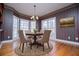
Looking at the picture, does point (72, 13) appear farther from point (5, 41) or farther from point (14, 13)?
point (5, 41)

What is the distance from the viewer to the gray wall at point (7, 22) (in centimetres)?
175

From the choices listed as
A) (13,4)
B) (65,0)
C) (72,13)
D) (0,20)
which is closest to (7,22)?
(0,20)

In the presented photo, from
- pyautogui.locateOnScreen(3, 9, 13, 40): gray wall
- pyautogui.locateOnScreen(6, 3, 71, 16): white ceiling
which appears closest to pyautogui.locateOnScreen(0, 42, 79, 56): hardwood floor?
pyautogui.locateOnScreen(3, 9, 13, 40): gray wall

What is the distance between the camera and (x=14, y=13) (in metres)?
1.82

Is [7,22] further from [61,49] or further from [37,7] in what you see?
[61,49]

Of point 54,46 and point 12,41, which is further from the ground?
point 12,41

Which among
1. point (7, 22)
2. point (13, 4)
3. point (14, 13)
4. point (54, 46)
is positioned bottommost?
point (54, 46)

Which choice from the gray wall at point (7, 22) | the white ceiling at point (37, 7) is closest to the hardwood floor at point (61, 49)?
the gray wall at point (7, 22)

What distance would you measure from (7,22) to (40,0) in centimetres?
94

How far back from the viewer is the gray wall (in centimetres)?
175

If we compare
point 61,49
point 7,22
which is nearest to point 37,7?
point 7,22

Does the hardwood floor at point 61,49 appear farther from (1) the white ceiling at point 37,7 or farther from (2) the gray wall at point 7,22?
(1) the white ceiling at point 37,7

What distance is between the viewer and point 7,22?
180 centimetres

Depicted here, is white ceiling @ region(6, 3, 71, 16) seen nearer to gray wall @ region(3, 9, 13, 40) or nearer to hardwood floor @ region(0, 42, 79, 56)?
gray wall @ region(3, 9, 13, 40)
